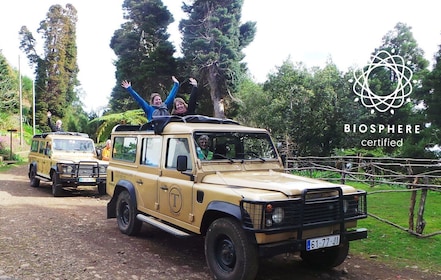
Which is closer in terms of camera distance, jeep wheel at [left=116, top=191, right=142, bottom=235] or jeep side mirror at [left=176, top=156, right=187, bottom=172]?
jeep side mirror at [left=176, top=156, right=187, bottom=172]

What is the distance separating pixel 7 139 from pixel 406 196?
2960cm

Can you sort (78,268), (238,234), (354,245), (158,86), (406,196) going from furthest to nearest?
(158,86), (406,196), (354,245), (78,268), (238,234)

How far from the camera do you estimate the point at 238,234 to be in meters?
4.24

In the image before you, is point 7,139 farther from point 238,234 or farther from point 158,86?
point 238,234

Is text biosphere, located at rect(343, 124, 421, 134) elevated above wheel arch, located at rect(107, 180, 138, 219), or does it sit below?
above

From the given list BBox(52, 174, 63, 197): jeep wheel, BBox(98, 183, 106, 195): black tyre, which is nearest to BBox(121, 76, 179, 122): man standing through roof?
BBox(98, 183, 106, 195): black tyre

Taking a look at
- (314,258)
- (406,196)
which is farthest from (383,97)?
(314,258)

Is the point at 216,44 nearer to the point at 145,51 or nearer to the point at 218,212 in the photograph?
the point at 145,51

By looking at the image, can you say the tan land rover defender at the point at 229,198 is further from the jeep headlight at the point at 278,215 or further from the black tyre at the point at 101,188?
the black tyre at the point at 101,188

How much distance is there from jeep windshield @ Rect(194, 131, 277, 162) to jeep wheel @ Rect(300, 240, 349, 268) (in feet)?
5.24

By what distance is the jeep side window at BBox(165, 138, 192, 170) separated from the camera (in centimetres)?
552

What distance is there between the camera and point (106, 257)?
5648 millimetres

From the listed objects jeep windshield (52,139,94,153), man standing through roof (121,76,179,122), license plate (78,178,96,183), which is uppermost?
man standing through roof (121,76,179,122)

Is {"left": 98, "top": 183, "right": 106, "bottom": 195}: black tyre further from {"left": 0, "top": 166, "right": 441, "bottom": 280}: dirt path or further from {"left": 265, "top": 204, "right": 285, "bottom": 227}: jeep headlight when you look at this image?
{"left": 265, "top": 204, "right": 285, "bottom": 227}: jeep headlight
